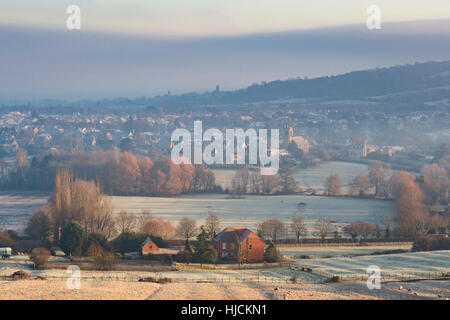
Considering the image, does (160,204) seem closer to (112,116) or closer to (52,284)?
(52,284)

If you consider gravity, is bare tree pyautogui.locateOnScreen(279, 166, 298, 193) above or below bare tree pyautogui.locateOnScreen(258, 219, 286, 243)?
above

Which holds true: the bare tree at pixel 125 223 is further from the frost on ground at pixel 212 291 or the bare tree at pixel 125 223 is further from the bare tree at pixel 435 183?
the bare tree at pixel 435 183

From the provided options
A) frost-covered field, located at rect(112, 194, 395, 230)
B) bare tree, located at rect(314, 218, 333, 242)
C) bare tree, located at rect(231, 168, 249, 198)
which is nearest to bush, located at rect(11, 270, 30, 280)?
frost-covered field, located at rect(112, 194, 395, 230)

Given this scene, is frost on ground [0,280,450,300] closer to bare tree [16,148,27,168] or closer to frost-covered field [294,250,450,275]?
frost-covered field [294,250,450,275]

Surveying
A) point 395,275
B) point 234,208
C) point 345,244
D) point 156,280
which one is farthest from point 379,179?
point 156,280

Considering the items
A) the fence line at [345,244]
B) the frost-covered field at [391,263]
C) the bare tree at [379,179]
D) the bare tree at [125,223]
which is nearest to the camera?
the frost-covered field at [391,263]

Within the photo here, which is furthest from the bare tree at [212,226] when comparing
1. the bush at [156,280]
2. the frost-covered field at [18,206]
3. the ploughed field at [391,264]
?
the frost-covered field at [18,206]
